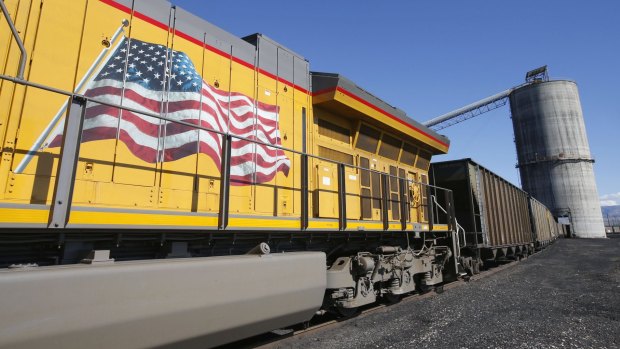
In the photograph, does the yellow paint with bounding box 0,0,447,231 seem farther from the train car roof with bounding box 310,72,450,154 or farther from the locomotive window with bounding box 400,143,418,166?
the locomotive window with bounding box 400,143,418,166

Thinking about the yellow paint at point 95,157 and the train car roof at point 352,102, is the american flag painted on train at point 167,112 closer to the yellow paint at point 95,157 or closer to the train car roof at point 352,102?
the yellow paint at point 95,157

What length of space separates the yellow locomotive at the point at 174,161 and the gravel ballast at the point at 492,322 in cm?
57

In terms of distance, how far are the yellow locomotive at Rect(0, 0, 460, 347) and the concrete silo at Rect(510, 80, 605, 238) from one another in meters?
46.7

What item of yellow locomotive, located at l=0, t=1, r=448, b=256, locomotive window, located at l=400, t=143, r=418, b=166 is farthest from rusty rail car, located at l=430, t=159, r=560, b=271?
yellow locomotive, located at l=0, t=1, r=448, b=256

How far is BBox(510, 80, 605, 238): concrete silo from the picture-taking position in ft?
140

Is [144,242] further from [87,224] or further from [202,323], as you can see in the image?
[202,323]

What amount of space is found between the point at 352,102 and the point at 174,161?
129 inches

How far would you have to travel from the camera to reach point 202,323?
291cm

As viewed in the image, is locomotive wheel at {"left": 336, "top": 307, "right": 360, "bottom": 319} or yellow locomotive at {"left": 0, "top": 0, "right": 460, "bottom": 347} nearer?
yellow locomotive at {"left": 0, "top": 0, "right": 460, "bottom": 347}

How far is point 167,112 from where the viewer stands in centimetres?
387

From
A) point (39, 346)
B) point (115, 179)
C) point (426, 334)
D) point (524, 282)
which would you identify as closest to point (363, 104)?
point (426, 334)

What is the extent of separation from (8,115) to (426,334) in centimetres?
518

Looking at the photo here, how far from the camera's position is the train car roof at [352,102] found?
5781mm

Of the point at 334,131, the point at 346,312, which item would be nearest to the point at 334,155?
the point at 334,131
